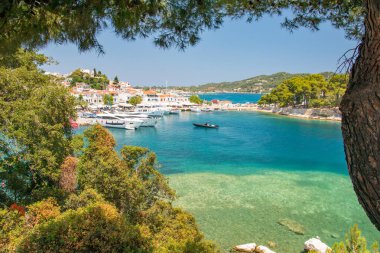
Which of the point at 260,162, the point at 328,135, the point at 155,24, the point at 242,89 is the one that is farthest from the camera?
the point at 242,89

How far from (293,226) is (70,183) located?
7.00m

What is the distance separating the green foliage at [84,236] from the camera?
395 centimetres

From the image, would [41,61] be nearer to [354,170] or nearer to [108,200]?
[108,200]

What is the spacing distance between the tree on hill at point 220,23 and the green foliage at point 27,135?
17.0 feet

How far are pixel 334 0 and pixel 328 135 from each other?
2868cm

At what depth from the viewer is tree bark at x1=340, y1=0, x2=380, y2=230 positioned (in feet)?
3.51

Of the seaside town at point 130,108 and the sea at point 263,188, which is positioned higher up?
the seaside town at point 130,108

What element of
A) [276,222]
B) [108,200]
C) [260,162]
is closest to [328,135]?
[260,162]

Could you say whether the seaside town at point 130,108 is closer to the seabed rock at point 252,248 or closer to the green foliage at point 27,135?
the green foliage at point 27,135

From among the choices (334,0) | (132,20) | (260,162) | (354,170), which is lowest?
(260,162)

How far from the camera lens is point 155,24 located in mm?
2447

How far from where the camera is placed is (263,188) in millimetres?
12438

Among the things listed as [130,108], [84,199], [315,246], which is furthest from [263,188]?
[130,108]

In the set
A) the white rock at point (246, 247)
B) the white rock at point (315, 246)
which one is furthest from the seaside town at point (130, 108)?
the white rock at point (315, 246)
